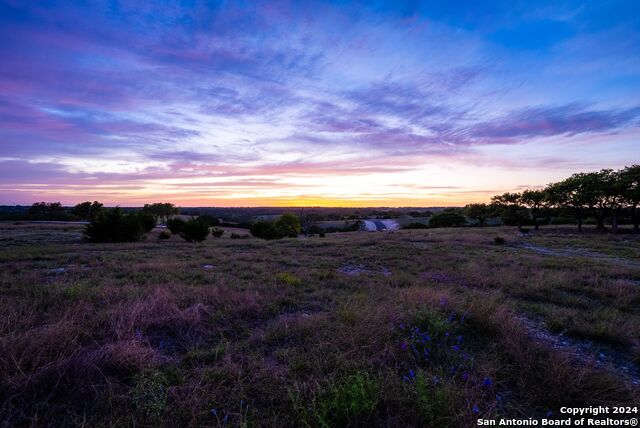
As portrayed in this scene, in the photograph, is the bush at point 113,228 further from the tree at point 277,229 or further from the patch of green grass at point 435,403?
the patch of green grass at point 435,403

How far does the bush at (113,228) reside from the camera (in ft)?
85.8

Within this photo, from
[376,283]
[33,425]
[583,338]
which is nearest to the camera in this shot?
[33,425]

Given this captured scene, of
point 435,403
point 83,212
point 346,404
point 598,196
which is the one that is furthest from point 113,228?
point 83,212

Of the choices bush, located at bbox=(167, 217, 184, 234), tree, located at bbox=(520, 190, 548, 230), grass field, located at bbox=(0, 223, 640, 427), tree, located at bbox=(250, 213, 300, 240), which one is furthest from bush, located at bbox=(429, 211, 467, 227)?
grass field, located at bbox=(0, 223, 640, 427)

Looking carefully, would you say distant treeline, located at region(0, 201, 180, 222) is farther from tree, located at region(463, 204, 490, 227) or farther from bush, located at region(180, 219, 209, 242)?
tree, located at region(463, 204, 490, 227)

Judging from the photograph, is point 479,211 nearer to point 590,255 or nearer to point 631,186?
point 631,186

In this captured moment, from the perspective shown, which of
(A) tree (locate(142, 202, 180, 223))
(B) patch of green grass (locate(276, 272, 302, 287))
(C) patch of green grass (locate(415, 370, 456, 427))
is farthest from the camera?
(A) tree (locate(142, 202, 180, 223))

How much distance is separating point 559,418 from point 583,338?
2.85m

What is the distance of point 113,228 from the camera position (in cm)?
2645

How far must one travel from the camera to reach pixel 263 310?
5.69m

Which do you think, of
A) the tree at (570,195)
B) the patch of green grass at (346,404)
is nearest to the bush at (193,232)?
the patch of green grass at (346,404)

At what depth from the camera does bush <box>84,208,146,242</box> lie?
85.8ft

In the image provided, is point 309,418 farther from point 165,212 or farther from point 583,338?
point 165,212

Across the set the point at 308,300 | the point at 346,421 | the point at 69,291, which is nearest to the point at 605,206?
the point at 308,300
